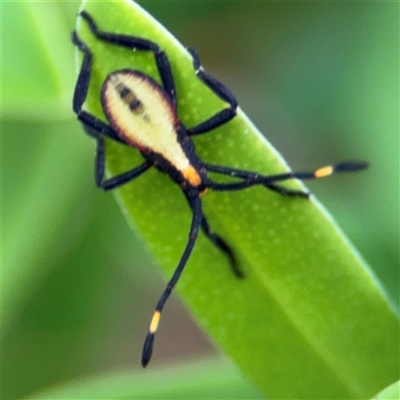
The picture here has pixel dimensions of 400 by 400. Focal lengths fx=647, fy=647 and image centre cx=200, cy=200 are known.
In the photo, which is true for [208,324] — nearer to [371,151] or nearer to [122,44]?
[122,44]

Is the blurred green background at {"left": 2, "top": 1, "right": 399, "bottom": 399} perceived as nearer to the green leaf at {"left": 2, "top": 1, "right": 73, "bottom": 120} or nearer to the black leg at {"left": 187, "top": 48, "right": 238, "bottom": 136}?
the green leaf at {"left": 2, "top": 1, "right": 73, "bottom": 120}

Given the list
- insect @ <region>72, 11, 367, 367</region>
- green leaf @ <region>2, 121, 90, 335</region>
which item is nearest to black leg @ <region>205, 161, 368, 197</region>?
insect @ <region>72, 11, 367, 367</region>

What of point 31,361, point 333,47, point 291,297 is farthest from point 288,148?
point 31,361

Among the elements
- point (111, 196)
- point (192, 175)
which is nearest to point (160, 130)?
point (192, 175)

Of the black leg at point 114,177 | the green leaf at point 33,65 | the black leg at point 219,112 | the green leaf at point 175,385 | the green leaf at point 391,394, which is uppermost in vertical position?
the green leaf at point 33,65

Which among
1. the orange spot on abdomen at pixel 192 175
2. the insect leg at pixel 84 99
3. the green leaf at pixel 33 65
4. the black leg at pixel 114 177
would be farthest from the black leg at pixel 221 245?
the green leaf at pixel 33 65

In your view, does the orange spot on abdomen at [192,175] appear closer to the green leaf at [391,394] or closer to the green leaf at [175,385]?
the green leaf at [175,385]
